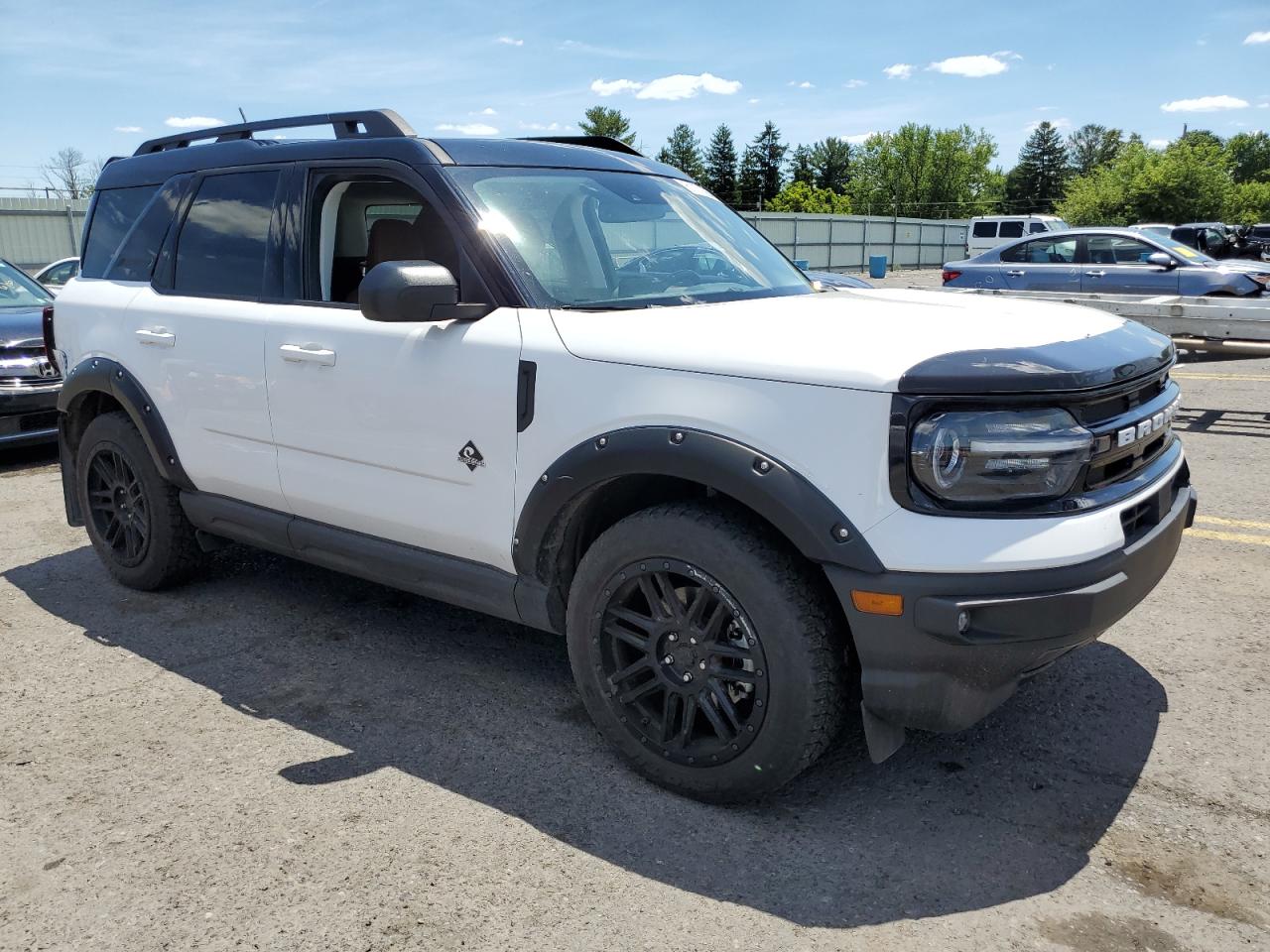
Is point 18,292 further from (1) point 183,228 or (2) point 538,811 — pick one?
(2) point 538,811

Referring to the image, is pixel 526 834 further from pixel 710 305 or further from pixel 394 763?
pixel 710 305

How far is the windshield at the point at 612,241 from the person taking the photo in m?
3.38

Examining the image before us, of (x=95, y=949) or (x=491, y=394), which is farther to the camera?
(x=491, y=394)

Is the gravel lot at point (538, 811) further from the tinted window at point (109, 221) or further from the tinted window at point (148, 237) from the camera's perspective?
the tinted window at point (109, 221)

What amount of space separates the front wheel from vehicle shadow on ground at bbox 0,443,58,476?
21.4 ft

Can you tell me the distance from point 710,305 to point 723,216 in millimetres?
1114

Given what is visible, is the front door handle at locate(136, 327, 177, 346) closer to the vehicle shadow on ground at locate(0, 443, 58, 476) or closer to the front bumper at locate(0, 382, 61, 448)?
the front bumper at locate(0, 382, 61, 448)

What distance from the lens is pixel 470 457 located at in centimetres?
328

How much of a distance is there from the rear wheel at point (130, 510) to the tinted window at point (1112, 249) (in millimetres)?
13267

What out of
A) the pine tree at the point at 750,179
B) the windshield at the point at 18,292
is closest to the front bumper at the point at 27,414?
the windshield at the point at 18,292

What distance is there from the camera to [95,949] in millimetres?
2449

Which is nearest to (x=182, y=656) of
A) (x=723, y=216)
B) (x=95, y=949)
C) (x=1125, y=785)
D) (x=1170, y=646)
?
(x=95, y=949)

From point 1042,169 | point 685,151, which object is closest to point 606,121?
point 685,151

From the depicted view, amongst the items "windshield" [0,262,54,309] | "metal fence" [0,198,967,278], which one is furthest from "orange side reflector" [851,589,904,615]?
"metal fence" [0,198,967,278]
